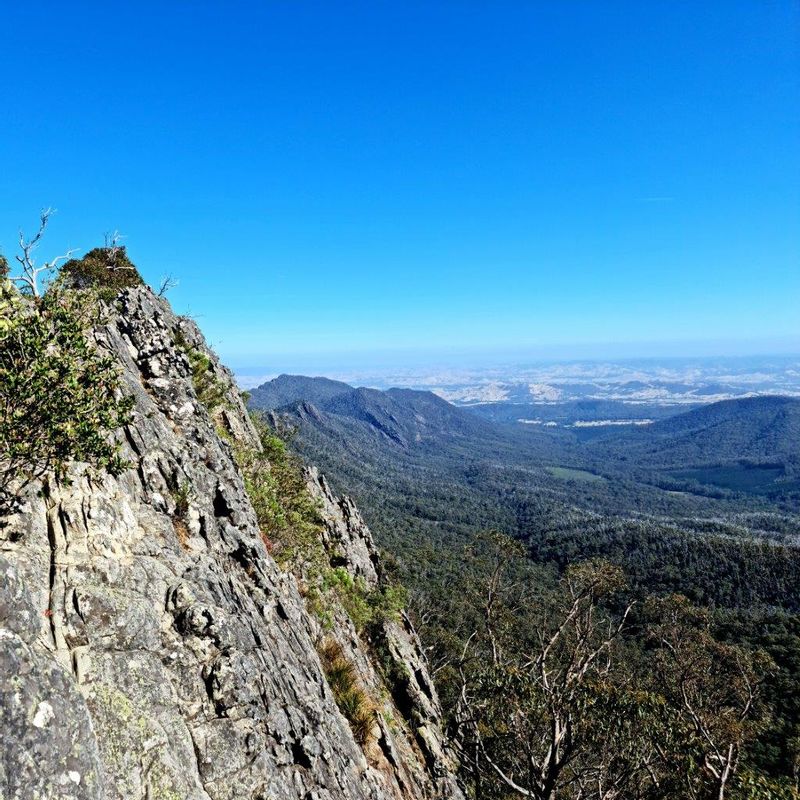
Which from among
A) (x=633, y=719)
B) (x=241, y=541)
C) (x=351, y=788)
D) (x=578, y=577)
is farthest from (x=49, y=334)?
(x=578, y=577)

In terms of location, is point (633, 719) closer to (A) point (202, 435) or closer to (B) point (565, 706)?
(B) point (565, 706)

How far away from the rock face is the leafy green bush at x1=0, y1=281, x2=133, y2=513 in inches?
41.3

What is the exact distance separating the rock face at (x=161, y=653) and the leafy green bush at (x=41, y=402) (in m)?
1.05

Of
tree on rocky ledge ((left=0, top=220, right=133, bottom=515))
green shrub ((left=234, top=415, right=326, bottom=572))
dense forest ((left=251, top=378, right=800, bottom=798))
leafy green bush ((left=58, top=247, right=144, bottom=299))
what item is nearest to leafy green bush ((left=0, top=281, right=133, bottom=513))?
tree on rocky ledge ((left=0, top=220, right=133, bottom=515))

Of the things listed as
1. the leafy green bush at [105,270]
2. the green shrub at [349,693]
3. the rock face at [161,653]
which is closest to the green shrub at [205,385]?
the leafy green bush at [105,270]

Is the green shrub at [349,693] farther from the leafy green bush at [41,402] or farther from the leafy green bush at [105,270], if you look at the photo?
the leafy green bush at [105,270]

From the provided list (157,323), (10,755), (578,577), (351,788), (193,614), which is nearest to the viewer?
(10,755)

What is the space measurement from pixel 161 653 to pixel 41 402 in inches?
207

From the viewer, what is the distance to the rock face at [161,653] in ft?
22.5

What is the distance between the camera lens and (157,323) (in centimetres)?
2227

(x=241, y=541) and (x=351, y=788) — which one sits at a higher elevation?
(x=241, y=541)

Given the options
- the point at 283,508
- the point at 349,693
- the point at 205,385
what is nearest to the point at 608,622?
the point at 283,508

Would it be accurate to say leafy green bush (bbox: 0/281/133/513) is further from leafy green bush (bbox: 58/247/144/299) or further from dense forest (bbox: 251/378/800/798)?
dense forest (bbox: 251/378/800/798)

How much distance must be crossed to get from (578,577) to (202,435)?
22.1 metres
